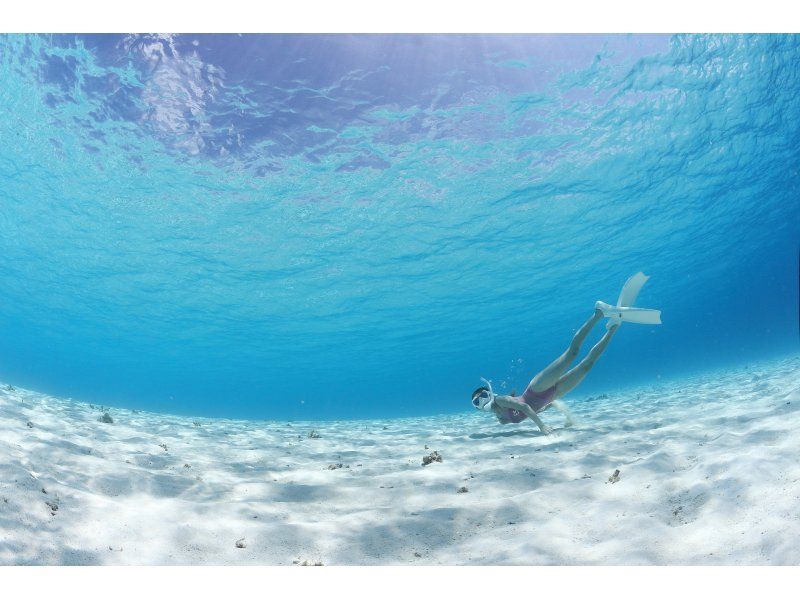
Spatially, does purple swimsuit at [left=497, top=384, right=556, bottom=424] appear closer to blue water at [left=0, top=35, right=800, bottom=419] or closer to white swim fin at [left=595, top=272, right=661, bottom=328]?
white swim fin at [left=595, top=272, right=661, bottom=328]

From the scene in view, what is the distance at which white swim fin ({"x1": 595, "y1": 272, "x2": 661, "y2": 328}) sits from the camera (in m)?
7.19

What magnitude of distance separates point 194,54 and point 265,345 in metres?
41.7

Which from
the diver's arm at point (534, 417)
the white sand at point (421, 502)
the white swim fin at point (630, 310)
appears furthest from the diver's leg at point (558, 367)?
the white sand at point (421, 502)

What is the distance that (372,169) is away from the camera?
59.3 feet

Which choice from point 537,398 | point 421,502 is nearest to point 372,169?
point 537,398

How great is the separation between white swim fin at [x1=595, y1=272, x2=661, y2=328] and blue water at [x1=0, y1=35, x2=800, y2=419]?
8.71m

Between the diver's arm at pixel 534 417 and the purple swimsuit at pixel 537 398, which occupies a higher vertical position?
the purple swimsuit at pixel 537 398

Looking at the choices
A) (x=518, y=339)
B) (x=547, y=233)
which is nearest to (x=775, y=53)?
(x=547, y=233)

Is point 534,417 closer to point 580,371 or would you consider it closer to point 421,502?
point 580,371

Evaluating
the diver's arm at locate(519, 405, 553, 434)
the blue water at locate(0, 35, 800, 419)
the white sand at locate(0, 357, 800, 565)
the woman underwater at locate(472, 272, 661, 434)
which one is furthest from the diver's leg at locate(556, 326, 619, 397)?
the blue water at locate(0, 35, 800, 419)

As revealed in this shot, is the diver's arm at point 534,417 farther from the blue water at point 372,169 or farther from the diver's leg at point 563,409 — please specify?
the blue water at point 372,169

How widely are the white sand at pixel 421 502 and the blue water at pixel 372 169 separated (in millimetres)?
10946

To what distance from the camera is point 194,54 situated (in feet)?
40.2

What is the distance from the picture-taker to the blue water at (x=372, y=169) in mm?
13336
